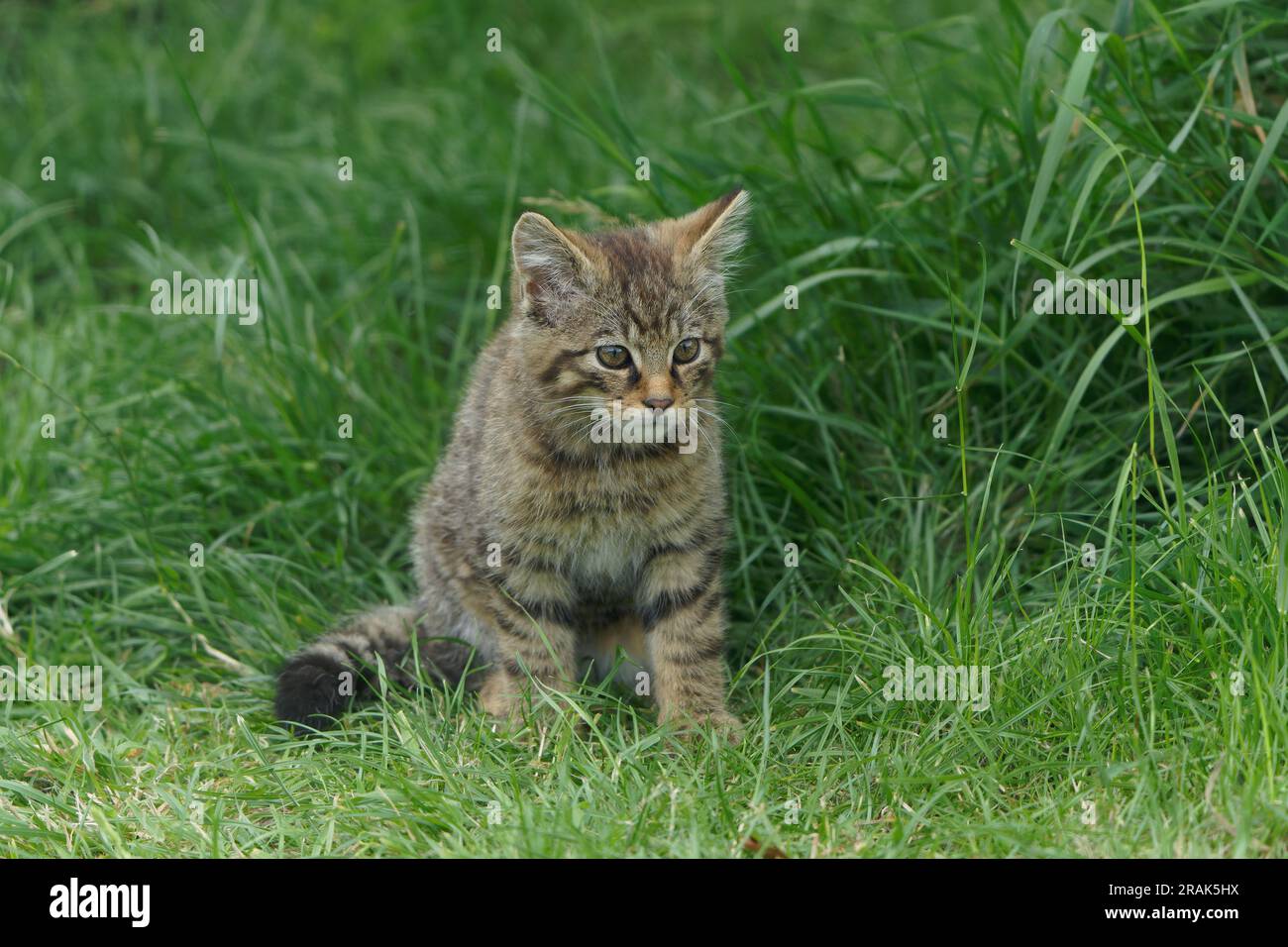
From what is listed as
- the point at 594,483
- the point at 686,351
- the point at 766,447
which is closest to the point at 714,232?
the point at 686,351

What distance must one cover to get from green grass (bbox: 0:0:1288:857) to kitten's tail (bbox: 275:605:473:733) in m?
0.13

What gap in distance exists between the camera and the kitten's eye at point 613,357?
Answer: 4.34 m

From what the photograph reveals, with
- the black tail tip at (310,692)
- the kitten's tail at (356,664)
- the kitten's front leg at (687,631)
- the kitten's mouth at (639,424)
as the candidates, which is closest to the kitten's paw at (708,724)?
the kitten's front leg at (687,631)

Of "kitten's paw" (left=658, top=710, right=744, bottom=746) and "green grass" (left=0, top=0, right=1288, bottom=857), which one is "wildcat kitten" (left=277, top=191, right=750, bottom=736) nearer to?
"kitten's paw" (left=658, top=710, right=744, bottom=746)

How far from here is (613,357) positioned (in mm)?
4348

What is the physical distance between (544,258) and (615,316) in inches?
11.4

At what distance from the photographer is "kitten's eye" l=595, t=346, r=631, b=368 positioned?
4.34m

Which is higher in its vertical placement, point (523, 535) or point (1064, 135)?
point (1064, 135)

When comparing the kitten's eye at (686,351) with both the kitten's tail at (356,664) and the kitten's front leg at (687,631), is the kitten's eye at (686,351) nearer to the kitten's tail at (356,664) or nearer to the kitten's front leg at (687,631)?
the kitten's front leg at (687,631)

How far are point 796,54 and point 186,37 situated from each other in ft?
11.3

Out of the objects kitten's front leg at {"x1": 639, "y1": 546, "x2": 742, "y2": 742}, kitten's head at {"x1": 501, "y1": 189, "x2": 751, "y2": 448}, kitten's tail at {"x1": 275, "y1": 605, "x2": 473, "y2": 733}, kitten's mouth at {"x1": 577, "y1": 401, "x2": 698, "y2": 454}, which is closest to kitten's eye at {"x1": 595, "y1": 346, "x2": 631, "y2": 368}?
kitten's head at {"x1": 501, "y1": 189, "x2": 751, "y2": 448}

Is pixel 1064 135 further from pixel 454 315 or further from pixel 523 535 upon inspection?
pixel 454 315
